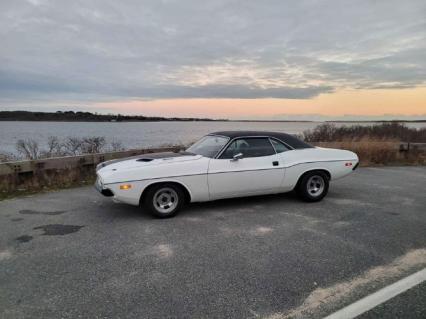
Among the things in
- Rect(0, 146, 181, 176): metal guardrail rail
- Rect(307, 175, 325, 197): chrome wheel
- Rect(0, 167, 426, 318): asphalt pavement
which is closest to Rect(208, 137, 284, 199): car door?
Rect(0, 167, 426, 318): asphalt pavement

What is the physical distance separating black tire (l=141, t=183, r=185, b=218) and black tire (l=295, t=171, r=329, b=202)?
239 centimetres

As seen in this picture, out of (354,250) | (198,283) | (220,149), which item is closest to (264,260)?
(198,283)

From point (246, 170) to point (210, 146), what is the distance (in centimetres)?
88

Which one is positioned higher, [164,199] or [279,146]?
[279,146]

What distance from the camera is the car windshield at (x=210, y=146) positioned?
6223mm

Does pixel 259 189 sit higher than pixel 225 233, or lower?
higher

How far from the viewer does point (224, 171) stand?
5961 mm

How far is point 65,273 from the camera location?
12.2ft

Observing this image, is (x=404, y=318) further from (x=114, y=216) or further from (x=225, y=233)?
(x=114, y=216)

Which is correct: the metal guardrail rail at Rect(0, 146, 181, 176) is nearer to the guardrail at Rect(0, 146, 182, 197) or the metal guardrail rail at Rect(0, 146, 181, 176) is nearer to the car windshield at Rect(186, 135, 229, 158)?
the guardrail at Rect(0, 146, 182, 197)

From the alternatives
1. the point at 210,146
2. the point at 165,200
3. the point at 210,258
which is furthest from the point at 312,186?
the point at 210,258

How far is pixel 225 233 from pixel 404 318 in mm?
2561

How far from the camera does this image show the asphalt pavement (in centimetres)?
309

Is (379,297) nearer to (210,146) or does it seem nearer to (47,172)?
(210,146)
